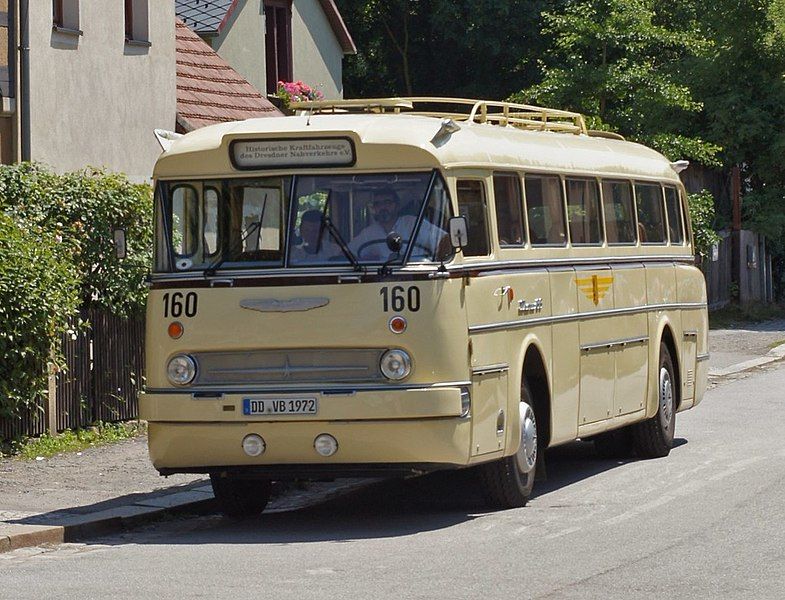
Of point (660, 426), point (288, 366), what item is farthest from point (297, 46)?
point (288, 366)

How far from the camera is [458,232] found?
1134 centimetres

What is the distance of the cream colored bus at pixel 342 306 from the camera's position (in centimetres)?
1136

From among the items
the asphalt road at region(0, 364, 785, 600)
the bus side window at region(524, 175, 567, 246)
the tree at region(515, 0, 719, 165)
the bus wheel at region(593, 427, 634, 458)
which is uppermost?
the tree at region(515, 0, 719, 165)

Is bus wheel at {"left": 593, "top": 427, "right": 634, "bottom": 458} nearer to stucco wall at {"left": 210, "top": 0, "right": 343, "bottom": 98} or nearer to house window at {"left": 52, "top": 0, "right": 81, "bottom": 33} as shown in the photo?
house window at {"left": 52, "top": 0, "right": 81, "bottom": 33}

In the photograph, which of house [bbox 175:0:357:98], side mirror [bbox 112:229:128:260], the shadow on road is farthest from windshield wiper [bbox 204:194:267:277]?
house [bbox 175:0:357:98]

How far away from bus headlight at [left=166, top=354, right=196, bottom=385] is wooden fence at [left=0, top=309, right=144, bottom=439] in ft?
12.2

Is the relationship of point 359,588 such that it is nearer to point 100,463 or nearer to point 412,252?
point 412,252

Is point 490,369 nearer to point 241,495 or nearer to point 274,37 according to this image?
point 241,495

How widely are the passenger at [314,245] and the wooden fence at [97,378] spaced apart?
4272mm

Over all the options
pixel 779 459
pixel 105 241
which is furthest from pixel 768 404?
pixel 105 241

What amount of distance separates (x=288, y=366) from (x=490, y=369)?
141 cm

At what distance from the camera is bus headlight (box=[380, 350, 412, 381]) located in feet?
37.1

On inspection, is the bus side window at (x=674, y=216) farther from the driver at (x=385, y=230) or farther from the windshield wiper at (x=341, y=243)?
the windshield wiper at (x=341, y=243)

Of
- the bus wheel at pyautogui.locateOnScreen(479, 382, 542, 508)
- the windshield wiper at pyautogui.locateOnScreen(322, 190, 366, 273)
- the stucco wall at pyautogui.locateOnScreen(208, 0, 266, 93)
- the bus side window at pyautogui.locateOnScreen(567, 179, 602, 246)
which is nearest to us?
the windshield wiper at pyautogui.locateOnScreen(322, 190, 366, 273)
